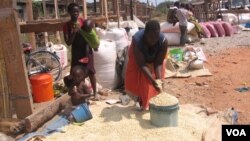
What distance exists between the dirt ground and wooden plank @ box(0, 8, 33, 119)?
2.37m

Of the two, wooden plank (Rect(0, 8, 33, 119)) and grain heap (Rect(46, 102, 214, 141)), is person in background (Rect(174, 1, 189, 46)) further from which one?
wooden plank (Rect(0, 8, 33, 119))

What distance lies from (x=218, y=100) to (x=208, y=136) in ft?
5.88

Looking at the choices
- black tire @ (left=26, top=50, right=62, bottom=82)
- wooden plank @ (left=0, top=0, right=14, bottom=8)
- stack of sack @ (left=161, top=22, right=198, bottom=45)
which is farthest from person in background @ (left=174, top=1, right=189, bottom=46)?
wooden plank @ (left=0, top=0, right=14, bottom=8)

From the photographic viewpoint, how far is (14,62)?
168 inches

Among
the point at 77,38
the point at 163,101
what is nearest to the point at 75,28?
the point at 77,38

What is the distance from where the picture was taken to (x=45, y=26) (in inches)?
211

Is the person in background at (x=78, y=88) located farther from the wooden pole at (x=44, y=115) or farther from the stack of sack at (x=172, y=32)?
the stack of sack at (x=172, y=32)

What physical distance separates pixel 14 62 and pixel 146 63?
161 centimetres

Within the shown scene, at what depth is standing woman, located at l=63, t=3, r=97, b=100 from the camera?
16.8 feet

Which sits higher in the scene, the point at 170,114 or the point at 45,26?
the point at 45,26

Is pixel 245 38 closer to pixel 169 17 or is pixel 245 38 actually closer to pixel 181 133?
pixel 169 17

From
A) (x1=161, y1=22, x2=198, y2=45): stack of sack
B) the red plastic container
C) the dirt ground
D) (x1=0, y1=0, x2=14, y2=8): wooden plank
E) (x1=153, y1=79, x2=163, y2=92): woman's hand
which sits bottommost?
the dirt ground

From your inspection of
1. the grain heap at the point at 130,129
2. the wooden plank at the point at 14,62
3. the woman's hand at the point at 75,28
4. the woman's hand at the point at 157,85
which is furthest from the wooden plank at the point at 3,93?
the woman's hand at the point at 157,85

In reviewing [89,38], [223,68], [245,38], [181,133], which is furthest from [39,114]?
[245,38]
